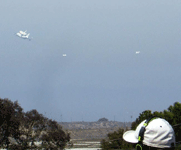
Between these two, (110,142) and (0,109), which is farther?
(110,142)

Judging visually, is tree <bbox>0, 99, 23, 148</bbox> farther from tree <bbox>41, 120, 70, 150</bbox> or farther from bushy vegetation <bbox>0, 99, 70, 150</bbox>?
tree <bbox>41, 120, 70, 150</bbox>

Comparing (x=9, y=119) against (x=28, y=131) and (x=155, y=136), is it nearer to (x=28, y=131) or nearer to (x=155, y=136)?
(x=28, y=131)

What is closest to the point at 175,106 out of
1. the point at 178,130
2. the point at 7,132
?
the point at 178,130

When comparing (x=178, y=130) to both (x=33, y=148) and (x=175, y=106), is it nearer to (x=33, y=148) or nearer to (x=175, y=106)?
(x=175, y=106)

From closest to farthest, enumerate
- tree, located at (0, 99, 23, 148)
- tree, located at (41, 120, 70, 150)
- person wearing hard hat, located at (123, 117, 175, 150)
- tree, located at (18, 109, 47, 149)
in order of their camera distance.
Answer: person wearing hard hat, located at (123, 117, 175, 150), tree, located at (18, 109, 47, 149), tree, located at (41, 120, 70, 150), tree, located at (0, 99, 23, 148)

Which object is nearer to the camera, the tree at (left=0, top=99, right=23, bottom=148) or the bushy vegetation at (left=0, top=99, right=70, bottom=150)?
the bushy vegetation at (left=0, top=99, right=70, bottom=150)

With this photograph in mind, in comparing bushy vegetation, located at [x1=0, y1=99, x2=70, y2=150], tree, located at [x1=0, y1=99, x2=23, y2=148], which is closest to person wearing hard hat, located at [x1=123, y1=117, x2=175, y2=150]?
bushy vegetation, located at [x1=0, y1=99, x2=70, y2=150]

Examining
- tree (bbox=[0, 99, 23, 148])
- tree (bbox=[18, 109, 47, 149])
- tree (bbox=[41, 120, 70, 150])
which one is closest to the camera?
tree (bbox=[18, 109, 47, 149])

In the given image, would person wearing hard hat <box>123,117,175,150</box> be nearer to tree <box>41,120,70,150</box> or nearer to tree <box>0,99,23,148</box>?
tree <box>41,120,70,150</box>

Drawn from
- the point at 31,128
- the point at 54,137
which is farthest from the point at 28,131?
the point at 54,137
